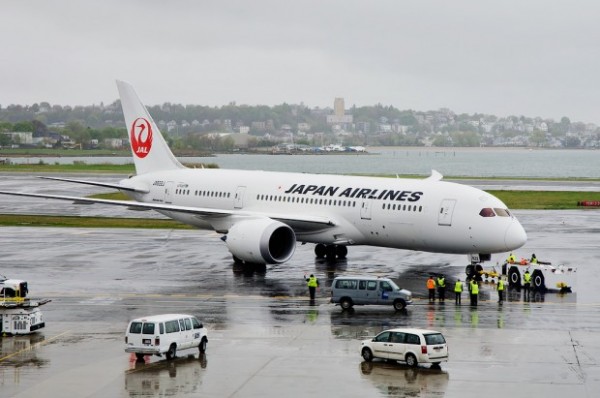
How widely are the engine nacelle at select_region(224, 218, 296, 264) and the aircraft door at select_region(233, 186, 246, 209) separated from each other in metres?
5.65

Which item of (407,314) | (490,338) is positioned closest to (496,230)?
(407,314)

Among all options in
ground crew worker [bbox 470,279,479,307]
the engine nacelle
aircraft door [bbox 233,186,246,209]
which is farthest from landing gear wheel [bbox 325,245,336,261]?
ground crew worker [bbox 470,279,479,307]

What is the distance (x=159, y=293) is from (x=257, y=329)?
34.2ft

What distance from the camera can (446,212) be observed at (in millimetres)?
53344

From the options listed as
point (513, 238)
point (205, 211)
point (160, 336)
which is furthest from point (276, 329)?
point (205, 211)

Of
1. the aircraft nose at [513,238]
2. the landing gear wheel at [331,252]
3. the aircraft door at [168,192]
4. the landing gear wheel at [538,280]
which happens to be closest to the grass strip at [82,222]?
the aircraft door at [168,192]

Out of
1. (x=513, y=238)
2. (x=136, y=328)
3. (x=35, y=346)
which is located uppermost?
(x=513, y=238)

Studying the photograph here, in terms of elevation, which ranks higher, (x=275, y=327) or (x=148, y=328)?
(x=148, y=328)

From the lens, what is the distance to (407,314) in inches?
1714

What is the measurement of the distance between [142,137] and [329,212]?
64.0 ft

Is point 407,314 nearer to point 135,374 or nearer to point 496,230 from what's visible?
point 496,230

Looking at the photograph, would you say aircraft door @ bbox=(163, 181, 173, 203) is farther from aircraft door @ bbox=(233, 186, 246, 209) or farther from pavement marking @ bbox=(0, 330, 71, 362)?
pavement marking @ bbox=(0, 330, 71, 362)

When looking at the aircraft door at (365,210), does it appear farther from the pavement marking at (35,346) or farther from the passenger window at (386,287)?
the pavement marking at (35,346)

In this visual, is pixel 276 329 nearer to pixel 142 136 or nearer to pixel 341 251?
pixel 341 251
